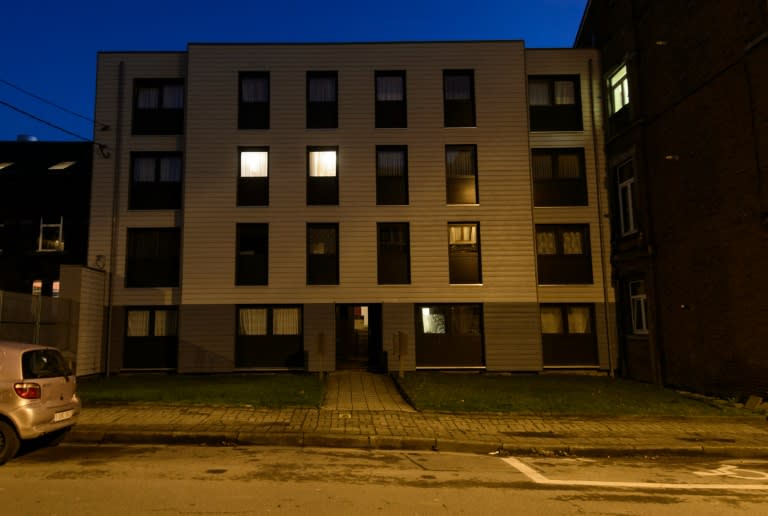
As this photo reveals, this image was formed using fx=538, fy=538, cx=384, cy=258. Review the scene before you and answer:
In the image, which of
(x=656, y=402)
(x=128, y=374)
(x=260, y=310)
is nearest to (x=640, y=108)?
(x=656, y=402)

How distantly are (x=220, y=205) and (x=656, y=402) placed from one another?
1428 cm

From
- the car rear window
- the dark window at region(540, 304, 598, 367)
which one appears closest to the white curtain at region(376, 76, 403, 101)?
the dark window at region(540, 304, 598, 367)

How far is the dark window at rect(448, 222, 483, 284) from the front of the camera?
18469 mm

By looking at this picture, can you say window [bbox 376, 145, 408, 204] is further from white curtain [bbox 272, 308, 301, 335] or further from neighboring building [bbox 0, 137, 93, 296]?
neighboring building [bbox 0, 137, 93, 296]

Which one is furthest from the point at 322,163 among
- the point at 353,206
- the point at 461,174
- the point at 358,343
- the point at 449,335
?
the point at 358,343

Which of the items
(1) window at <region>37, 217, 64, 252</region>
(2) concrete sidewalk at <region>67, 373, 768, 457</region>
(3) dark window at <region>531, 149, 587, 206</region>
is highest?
(3) dark window at <region>531, 149, 587, 206</region>

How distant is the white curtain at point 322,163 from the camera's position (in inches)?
743

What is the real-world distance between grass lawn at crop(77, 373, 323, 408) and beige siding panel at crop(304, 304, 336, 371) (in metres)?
0.73

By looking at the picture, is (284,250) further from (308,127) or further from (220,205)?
(308,127)

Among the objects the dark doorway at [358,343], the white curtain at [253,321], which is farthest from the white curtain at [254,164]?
the dark doorway at [358,343]

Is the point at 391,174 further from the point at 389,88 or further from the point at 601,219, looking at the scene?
the point at 601,219

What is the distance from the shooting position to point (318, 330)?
18.0 m

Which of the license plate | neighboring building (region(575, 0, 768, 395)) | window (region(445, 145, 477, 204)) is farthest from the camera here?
window (region(445, 145, 477, 204))

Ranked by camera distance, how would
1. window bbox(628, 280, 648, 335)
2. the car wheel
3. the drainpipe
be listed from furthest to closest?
the drainpipe
window bbox(628, 280, 648, 335)
the car wheel
